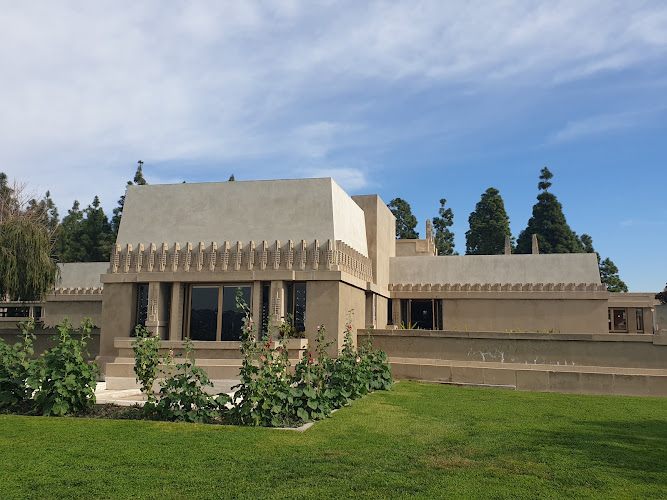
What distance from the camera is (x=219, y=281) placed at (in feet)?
61.6

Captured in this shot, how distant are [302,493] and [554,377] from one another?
13.0 m

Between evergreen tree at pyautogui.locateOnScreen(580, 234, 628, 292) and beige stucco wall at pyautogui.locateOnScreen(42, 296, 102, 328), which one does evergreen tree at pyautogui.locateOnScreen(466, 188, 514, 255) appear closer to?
evergreen tree at pyautogui.locateOnScreen(580, 234, 628, 292)

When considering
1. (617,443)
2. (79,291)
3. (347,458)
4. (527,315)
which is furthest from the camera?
(79,291)

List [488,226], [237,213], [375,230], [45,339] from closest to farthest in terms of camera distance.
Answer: [237,213] < [375,230] < [45,339] < [488,226]

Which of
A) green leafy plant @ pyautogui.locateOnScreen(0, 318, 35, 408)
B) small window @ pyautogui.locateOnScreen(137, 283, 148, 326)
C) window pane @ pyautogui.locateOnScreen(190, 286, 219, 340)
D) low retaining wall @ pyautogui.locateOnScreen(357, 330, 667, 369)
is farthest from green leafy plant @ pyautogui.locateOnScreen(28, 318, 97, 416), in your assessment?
low retaining wall @ pyautogui.locateOnScreen(357, 330, 667, 369)

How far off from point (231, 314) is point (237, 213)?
11.6ft

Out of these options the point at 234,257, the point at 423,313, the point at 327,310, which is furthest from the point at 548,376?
the point at 234,257

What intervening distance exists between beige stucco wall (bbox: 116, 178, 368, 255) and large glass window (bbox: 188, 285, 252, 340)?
1.67 meters

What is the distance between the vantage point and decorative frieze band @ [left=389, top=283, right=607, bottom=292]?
25.9 metres

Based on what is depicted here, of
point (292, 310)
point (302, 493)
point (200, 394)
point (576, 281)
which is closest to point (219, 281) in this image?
point (292, 310)

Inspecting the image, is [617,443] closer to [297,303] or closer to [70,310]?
[297,303]

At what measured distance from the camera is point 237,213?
19.7 metres

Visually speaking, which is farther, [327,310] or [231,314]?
[231,314]

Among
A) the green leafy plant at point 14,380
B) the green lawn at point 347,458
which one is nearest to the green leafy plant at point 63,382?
the green leafy plant at point 14,380
